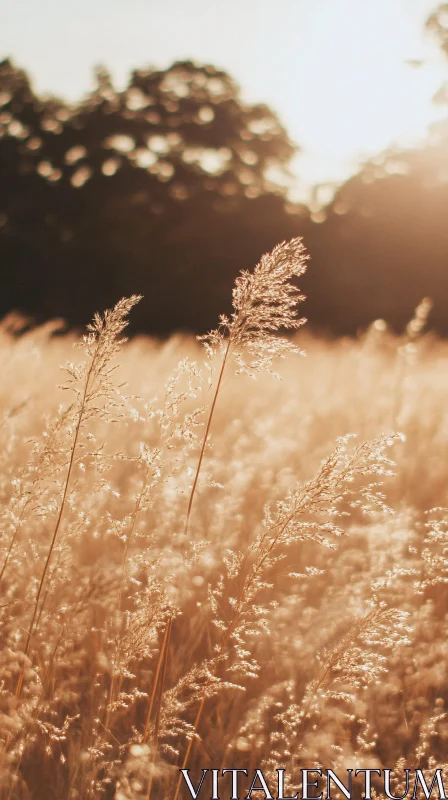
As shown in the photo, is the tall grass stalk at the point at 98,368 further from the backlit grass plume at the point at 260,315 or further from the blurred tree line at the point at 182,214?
the blurred tree line at the point at 182,214

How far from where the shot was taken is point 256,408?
5477 mm

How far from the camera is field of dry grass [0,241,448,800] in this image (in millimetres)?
1386

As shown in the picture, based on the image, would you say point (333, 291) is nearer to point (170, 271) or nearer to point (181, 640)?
point (170, 271)

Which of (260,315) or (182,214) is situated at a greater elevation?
(182,214)

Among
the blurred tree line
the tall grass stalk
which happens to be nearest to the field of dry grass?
the tall grass stalk

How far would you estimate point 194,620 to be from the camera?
6.68 feet

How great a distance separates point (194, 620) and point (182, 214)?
25.5 meters

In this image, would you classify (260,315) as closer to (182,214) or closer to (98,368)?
(98,368)

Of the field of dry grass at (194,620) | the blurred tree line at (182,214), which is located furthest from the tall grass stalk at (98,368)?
the blurred tree line at (182,214)

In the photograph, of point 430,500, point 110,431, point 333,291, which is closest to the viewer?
point 430,500

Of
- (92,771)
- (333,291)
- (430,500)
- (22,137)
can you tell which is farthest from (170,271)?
(92,771)

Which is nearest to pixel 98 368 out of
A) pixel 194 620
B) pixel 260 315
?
pixel 260 315

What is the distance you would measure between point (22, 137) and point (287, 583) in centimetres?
2941

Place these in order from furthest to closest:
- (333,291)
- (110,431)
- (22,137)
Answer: (22,137)
(333,291)
(110,431)
